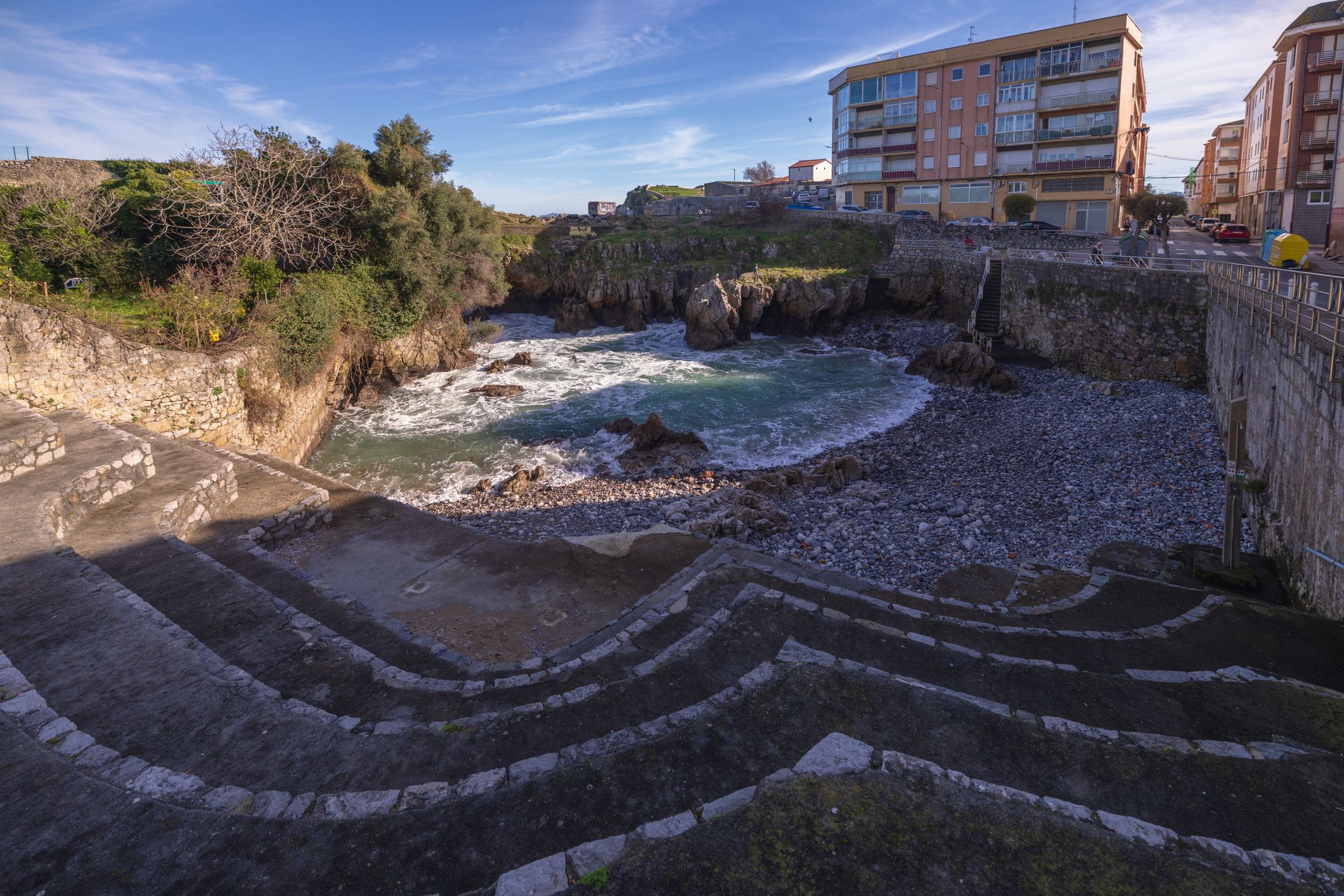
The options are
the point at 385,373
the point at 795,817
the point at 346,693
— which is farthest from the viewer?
the point at 385,373

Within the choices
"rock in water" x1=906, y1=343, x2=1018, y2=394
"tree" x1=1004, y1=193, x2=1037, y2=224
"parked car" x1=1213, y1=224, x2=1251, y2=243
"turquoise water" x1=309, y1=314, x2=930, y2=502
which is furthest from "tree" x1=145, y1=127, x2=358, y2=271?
"parked car" x1=1213, y1=224, x2=1251, y2=243

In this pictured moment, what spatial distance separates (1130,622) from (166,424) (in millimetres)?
20553

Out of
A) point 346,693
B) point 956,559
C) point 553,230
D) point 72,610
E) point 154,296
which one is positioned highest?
point 553,230

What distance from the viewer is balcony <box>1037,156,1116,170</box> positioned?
146 feet

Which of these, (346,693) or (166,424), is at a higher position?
(166,424)

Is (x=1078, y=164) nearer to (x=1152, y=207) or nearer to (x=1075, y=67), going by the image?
(x=1075, y=67)

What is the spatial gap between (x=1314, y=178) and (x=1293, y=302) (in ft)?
139

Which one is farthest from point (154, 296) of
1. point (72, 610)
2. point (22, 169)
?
point (22, 169)

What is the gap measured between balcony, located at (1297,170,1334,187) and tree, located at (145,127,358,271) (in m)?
53.3

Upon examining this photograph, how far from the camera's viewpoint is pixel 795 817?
458 cm

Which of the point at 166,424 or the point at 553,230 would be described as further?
the point at 553,230

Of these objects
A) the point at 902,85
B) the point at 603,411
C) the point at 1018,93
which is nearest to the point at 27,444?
the point at 603,411

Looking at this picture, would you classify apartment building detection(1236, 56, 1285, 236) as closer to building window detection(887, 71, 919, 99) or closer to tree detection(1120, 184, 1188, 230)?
tree detection(1120, 184, 1188, 230)

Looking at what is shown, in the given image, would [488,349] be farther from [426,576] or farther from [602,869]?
[602,869]
